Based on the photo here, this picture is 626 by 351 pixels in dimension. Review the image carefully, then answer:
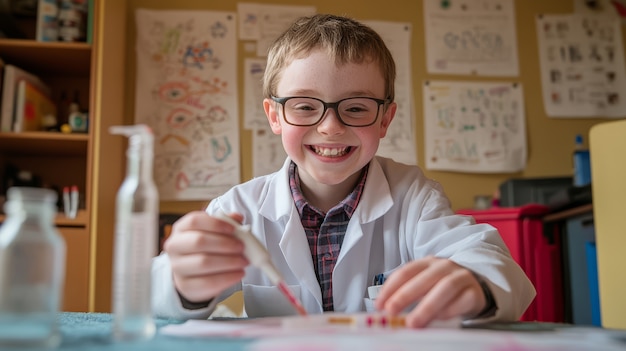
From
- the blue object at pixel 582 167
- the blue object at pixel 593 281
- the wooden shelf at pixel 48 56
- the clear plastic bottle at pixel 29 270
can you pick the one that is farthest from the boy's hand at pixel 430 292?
the wooden shelf at pixel 48 56

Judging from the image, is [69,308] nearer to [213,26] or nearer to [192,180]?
[192,180]

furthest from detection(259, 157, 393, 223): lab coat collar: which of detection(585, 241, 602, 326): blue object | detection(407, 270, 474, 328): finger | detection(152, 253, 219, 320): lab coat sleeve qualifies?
detection(585, 241, 602, 326): blue object

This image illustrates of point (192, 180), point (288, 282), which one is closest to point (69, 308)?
point (192, 180)

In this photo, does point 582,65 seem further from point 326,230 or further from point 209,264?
point 209,264

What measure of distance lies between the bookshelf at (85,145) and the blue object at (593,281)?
1.58 m

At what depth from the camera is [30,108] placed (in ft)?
7.48

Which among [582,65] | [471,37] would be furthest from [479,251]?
[582,65]

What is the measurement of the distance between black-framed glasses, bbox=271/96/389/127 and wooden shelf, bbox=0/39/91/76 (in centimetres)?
146

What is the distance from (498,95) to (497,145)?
221 mm

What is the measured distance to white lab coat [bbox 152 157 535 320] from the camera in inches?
37.8

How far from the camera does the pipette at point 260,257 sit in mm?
613

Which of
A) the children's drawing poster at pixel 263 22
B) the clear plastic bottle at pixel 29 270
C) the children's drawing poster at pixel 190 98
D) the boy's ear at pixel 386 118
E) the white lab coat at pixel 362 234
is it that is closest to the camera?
the clear plastic bottle at pixel 29 270

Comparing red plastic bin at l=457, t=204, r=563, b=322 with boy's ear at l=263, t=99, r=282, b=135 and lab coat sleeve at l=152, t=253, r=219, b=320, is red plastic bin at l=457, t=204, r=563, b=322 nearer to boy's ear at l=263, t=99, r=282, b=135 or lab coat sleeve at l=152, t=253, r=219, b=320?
boy's ear at l=263, t=99, r=282, b=135

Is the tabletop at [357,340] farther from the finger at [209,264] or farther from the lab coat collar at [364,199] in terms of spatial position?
the lab coat collar at [364,199]
